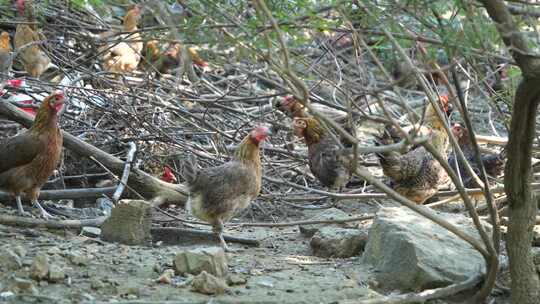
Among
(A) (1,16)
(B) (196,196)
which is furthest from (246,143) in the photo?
(A) (1,16)

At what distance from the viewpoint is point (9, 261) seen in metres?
5.03

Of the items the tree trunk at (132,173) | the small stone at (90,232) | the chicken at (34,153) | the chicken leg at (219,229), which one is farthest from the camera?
the tree trunk at (132,173)

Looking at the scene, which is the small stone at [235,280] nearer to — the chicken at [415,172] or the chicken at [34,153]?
the chicken at [34,153]

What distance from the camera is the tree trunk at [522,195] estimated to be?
4461 mm

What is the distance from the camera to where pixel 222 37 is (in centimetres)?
428

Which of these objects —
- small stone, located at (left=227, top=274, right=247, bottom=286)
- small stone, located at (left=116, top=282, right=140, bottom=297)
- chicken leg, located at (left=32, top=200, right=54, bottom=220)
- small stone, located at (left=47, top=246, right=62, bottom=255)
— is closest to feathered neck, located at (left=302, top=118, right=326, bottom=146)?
chicken leg, located at (left=32, top=200, right=54, bottom=220)

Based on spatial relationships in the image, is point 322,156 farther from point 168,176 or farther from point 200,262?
point 200,262

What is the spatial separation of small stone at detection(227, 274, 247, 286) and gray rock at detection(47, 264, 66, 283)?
1.04 metres

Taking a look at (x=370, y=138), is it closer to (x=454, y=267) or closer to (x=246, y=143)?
(x=246, y=143)

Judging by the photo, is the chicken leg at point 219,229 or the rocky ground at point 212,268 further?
the chicken leg at point 219,229

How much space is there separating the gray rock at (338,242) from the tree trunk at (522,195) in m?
1.47

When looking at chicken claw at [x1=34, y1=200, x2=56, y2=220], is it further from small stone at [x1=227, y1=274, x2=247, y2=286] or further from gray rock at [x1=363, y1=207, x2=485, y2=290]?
A: gray rock at [x1=363, y1=207, x2=485, y2=290]

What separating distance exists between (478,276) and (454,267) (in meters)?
0.22

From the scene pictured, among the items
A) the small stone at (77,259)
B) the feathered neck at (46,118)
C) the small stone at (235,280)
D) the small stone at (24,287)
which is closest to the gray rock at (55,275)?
the small stone at (24,287)
